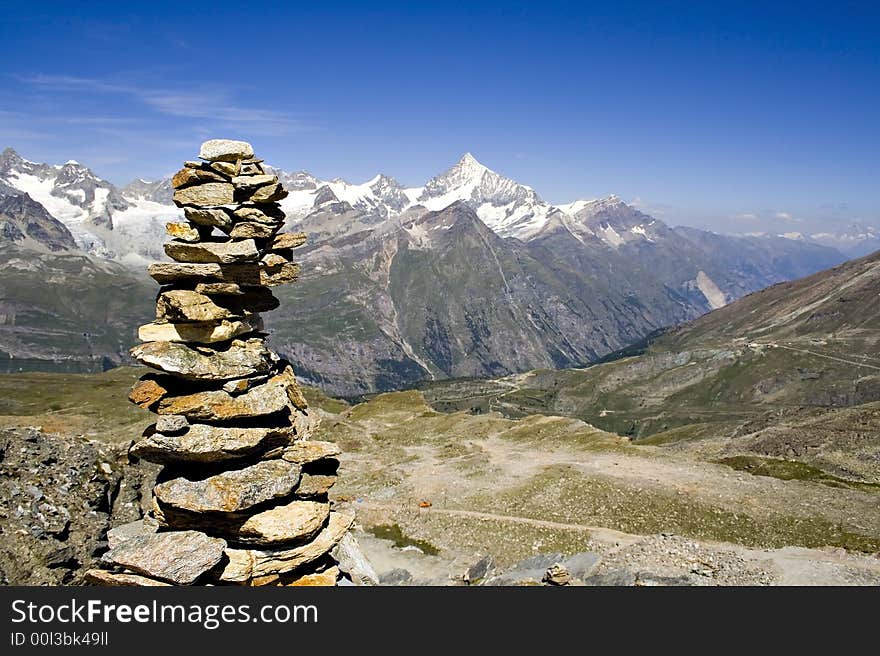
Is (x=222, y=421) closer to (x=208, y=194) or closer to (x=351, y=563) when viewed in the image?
(x=208, y=194)

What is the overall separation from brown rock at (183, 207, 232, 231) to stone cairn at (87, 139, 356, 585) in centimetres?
5

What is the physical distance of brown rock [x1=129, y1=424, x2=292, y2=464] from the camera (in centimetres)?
2217

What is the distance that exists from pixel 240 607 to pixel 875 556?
48699mm

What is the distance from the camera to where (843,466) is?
7838cm

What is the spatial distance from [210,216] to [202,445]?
9.38 metres

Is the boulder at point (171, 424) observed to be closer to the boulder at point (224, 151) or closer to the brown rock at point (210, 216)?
the brown rock at point (210, 216)

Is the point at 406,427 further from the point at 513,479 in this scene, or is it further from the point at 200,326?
the point at 200,326

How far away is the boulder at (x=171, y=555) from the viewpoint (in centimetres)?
2062

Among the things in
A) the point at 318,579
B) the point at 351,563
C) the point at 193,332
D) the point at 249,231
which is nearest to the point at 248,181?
the point at 249,231

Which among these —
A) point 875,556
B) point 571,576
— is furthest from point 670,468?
point 571,576

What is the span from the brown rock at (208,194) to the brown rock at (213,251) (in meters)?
1.77

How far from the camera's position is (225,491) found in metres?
22.2

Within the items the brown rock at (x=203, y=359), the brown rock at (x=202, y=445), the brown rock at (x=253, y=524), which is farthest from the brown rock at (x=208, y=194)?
the brown rock at (x=253, y=524)

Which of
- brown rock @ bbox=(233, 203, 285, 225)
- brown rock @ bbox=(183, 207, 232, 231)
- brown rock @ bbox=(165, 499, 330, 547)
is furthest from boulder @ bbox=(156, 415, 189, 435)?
brown rock @ bbox=(233, 203, 285, 225)
